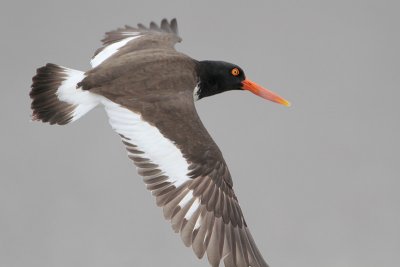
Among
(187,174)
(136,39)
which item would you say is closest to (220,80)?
(136,39)

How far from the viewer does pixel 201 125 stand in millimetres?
8180

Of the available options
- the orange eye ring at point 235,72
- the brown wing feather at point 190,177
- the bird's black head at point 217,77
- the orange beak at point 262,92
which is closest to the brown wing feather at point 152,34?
the bird's black head at point 217,77

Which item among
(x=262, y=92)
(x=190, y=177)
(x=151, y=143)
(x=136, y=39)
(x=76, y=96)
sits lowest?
(x=190, y=177)

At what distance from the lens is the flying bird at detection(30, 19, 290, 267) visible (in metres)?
7.74

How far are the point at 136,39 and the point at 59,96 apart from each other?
1927 millimetres

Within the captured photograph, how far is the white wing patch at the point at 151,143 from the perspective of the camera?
799cm

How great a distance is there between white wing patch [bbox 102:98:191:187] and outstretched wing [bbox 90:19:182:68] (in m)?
1.36

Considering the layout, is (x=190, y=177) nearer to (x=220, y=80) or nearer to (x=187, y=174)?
(x=187, y=174)

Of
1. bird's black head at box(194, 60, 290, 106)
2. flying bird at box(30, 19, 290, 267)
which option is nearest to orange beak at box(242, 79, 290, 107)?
bird's black head at box(194, 60, 290, 106)

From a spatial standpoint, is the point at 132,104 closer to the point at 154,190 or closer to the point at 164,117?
the point at 164,117

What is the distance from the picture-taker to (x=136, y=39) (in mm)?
10258

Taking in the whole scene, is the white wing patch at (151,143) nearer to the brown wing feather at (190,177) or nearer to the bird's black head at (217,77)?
the brown wing feather at (190,177)

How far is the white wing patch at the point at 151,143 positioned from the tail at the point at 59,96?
0.39 m

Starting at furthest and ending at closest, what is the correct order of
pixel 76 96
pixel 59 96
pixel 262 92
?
pixel 262 92 → pixel 59 96 → pixel 76 96
